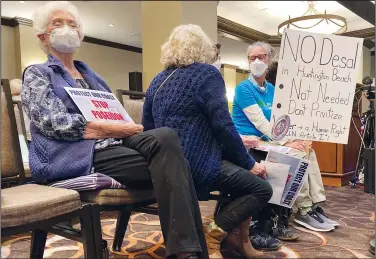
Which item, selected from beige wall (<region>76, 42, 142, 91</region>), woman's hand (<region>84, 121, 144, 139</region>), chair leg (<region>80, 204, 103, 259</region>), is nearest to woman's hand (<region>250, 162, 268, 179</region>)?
woman's hand (<region>84, 121, 144, 139</region>)

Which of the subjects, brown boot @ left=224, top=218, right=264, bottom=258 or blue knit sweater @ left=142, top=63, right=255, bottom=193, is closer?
blue knit sweater @ left=142, top=63, right=255, bottom=193

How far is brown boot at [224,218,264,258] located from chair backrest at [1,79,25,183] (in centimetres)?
79

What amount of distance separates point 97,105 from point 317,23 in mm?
768

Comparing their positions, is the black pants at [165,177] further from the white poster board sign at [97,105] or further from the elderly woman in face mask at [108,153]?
the white poster board sign at [97,105]

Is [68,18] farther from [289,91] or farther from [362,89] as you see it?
[362,89]

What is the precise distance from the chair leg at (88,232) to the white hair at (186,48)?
59cm

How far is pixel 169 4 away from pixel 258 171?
31.0 inches

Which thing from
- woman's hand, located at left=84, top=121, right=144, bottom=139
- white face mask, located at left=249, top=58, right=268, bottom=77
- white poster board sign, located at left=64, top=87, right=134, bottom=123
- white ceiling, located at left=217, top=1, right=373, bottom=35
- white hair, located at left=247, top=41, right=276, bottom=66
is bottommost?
woman's hand, located at left=84, top=121, right=144, bottom=139

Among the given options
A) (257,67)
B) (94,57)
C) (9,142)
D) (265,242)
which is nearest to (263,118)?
(257,67)

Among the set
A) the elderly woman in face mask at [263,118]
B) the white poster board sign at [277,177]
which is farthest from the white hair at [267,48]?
the white poster board sign at [277,177]

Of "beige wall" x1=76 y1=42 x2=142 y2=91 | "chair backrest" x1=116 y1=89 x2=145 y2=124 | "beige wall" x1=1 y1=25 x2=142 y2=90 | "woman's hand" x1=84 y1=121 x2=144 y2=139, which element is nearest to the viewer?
"woman's hand" x1=84 y1=121 x2=144 y2=139

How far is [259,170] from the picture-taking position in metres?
1.27

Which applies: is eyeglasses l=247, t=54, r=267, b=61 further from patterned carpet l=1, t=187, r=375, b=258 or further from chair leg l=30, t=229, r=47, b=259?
chair leg l=30, t=229, r=47, b=259

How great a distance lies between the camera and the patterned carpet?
1362 millimetres
